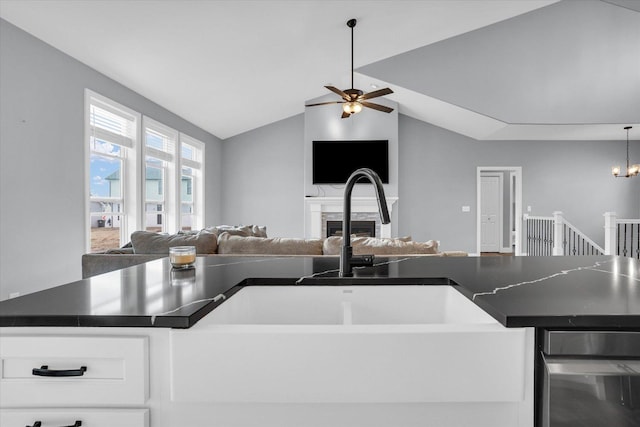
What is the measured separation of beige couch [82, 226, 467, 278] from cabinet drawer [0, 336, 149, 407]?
200cm

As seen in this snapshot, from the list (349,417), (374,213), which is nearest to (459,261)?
(349,417)

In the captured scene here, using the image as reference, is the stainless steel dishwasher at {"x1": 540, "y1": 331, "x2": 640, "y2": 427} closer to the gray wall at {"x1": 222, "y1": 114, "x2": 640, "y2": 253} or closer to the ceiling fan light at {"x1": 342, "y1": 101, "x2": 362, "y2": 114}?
the ceiling fan light at {"x1": 342, "y1": 101, "x2": 362, "y2": 114}

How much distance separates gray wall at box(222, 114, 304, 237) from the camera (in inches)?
301

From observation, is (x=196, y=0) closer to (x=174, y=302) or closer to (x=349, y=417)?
(x=174, y=302)

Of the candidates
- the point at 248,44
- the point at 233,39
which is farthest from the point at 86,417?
the point at 248,44

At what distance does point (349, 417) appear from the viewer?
2.31ft

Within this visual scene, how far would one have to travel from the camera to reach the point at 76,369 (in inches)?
26.3

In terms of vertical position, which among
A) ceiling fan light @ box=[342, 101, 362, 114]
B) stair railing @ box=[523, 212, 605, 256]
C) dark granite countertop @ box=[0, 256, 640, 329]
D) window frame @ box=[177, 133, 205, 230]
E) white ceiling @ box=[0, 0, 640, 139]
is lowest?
stair railing @ box=[523, 212, 605, 256]

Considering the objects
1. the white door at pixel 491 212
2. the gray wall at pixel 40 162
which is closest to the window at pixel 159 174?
the gray wall at pixel 40 162

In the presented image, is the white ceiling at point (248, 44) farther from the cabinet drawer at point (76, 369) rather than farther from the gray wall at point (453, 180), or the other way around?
the cabinet drawer at point (76, 369)

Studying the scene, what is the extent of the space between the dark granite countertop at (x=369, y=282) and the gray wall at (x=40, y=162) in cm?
246

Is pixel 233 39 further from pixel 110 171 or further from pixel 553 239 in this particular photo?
pixel 553 239

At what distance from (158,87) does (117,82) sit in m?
0.51

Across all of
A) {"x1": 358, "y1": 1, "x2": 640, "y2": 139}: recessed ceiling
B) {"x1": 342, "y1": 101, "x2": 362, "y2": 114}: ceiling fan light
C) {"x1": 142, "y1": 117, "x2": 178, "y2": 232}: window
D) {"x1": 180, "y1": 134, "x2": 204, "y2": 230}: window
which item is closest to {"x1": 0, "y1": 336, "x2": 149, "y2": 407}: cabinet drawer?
{"x1": 342, "y1": 101, "x2": 362, "y2": 114}: ceiling fan light
